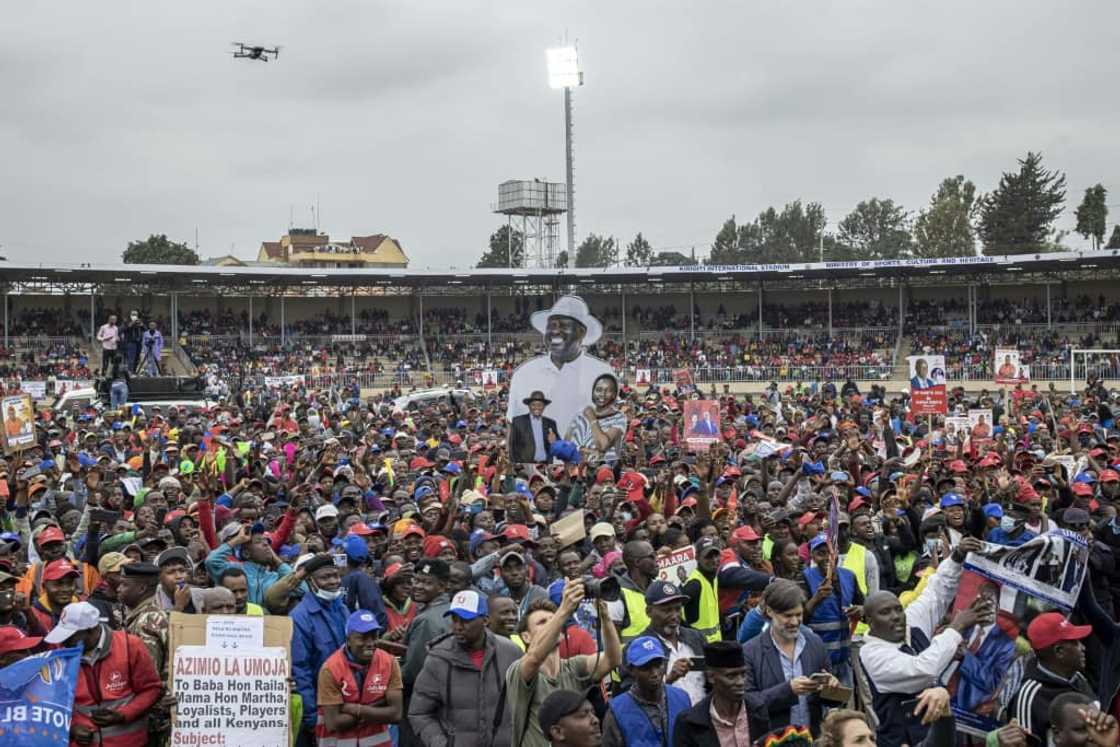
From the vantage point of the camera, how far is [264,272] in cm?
4506

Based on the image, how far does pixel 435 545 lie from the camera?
8.22 metres

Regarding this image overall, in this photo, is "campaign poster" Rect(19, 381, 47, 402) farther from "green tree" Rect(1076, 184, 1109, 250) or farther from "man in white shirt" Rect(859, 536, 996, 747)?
"green tree" Rect(1076, 184, 1109, 250)

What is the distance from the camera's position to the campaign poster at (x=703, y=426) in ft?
54.4

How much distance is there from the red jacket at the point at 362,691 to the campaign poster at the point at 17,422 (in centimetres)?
1069

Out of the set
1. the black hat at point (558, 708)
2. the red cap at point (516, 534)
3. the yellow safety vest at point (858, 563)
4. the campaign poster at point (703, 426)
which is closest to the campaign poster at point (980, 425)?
the campaign poster at point (703, 426)

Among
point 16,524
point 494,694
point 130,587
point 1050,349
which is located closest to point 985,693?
point 494,694

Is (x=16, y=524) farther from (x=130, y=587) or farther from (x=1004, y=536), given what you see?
(x=1004, y=536)

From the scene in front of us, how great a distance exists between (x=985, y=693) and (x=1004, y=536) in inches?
121

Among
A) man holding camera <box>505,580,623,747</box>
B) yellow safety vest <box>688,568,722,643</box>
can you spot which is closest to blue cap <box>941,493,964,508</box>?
yellow safety vest <box>688,568,722,643</box>

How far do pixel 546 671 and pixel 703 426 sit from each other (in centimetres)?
1145

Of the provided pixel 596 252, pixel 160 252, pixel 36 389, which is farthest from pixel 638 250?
pixel 36 389

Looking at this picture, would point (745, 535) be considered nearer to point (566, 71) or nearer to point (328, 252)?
point (566, 71)

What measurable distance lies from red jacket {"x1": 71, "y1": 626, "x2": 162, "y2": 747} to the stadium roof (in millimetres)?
38284

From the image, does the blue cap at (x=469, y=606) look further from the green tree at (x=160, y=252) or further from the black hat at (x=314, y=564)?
the green tree at (x=160, y=252)
